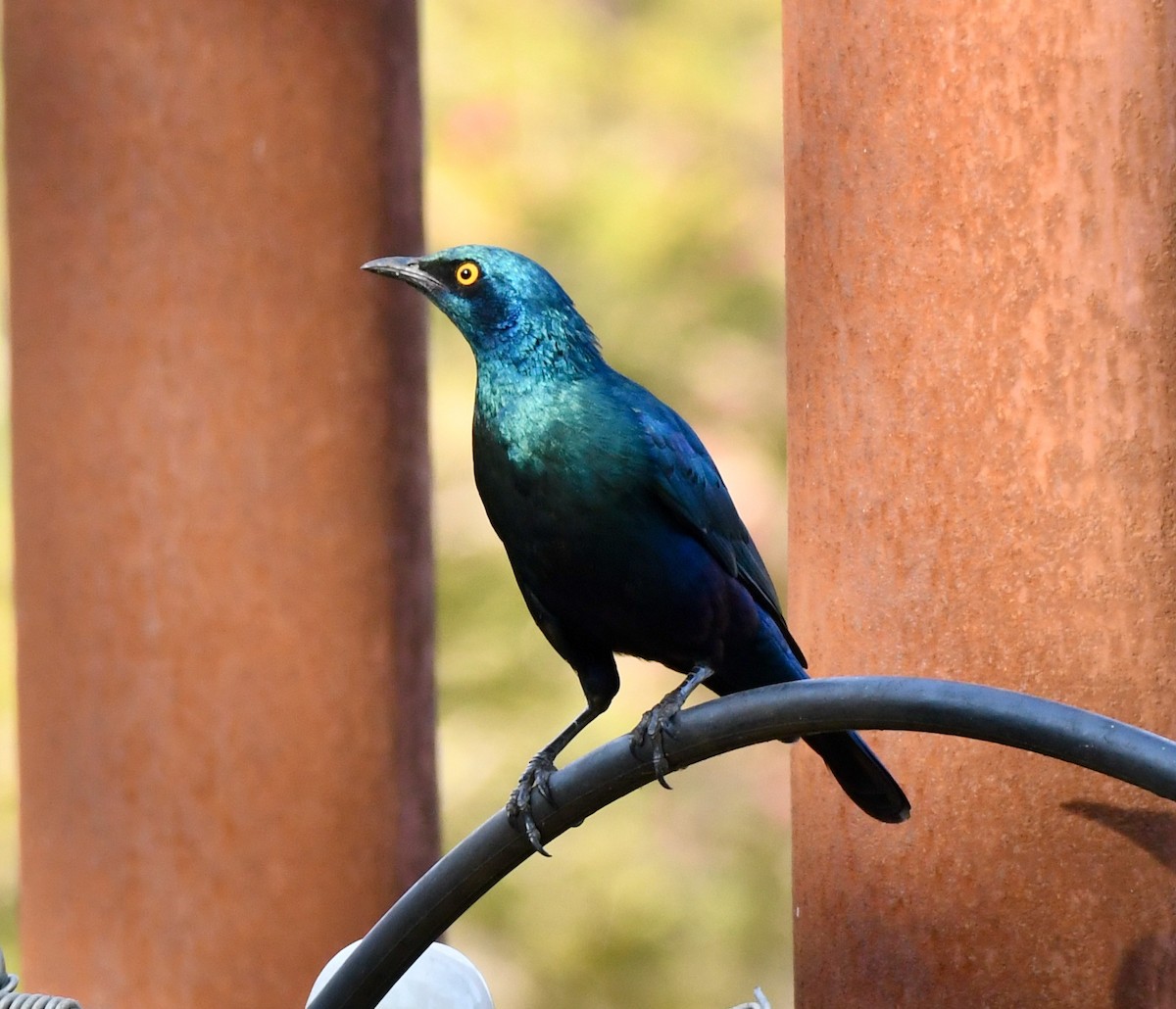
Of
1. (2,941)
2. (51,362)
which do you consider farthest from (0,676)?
(51,362)

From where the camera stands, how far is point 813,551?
1.88 m

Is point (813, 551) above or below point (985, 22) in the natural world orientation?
below

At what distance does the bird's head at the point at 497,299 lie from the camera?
219 cm

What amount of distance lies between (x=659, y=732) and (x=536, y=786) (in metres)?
0.28

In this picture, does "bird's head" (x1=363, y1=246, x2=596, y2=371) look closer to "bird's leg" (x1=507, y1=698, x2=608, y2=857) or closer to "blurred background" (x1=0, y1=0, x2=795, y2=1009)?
"bird's leg" (x1=507, y1=698, x2=608, y2=857)

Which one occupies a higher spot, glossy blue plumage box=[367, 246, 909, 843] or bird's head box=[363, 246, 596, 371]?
bird's head box=[363, 246, 596, 371]

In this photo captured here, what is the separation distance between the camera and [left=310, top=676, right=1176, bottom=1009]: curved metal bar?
4.62 feet

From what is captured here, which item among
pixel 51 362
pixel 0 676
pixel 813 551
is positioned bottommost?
pixel 0 676

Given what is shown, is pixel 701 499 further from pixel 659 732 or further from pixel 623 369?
pixel 623 369

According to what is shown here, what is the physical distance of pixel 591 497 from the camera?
2098 mm

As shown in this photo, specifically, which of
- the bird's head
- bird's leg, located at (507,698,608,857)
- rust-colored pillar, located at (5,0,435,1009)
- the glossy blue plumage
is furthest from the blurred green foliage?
the bird's head

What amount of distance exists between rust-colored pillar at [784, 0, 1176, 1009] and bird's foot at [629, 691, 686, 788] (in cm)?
24

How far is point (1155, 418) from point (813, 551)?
403 mm

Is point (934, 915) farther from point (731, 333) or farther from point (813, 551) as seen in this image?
point (731, 333)
